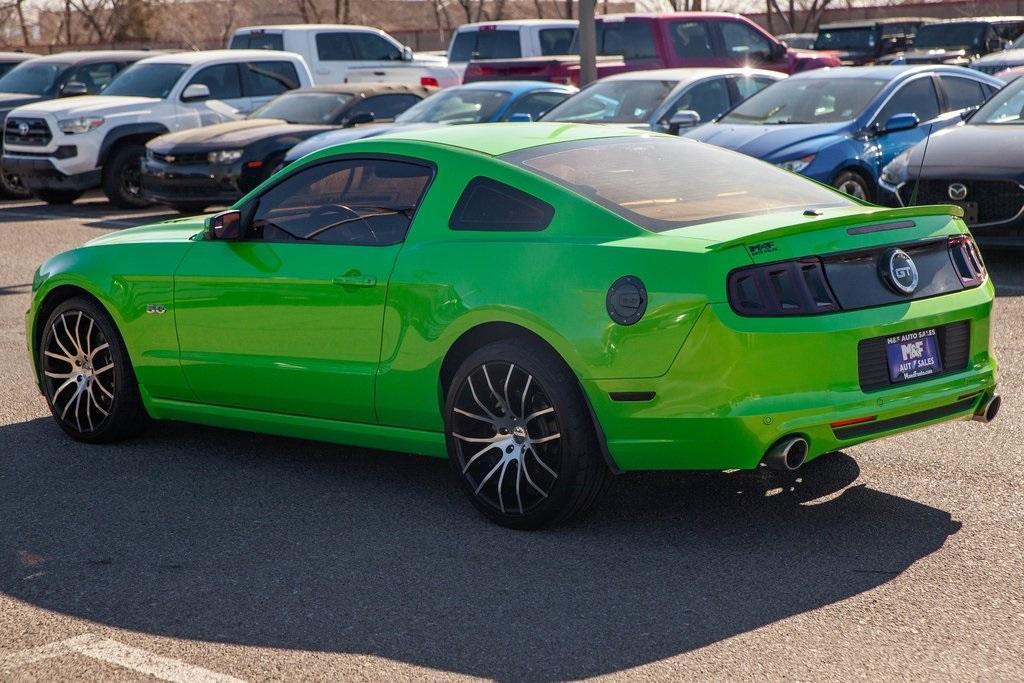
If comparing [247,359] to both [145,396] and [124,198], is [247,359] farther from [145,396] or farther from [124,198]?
[124,198]

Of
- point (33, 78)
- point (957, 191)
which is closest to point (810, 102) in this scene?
point (957, 191)

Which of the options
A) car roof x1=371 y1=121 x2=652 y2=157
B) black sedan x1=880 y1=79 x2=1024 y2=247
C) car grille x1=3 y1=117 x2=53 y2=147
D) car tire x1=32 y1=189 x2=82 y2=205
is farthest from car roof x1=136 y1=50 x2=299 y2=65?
car roof x1=371 y1=121 x2=652 y2=157

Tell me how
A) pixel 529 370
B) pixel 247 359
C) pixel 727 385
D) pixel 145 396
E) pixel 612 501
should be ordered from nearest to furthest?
pixel 727 385
pixel 529 370
pixel 612 501
pixel 247 359
pixel 145 396

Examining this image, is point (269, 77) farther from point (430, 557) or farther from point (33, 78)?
point (430, 557)

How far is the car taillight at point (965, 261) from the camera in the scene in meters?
5.50

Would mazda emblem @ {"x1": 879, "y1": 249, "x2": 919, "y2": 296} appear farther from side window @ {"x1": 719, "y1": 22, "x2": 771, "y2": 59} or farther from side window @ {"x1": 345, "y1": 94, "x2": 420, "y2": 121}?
side window @ {"x1": 719, "y1": 22, "x2": 771, "y2": 59}

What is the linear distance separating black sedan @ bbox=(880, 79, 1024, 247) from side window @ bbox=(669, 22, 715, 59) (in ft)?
30.2

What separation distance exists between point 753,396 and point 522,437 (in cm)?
90

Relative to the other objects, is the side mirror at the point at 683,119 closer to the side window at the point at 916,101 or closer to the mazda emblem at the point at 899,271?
the side window at the point at 916,101

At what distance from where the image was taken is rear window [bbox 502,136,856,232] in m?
5.49

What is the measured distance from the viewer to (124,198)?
1936 centimetres

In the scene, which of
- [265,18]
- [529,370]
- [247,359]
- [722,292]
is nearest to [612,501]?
[529,370]

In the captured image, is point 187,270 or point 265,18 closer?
point 187,270

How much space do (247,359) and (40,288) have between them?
150cm
